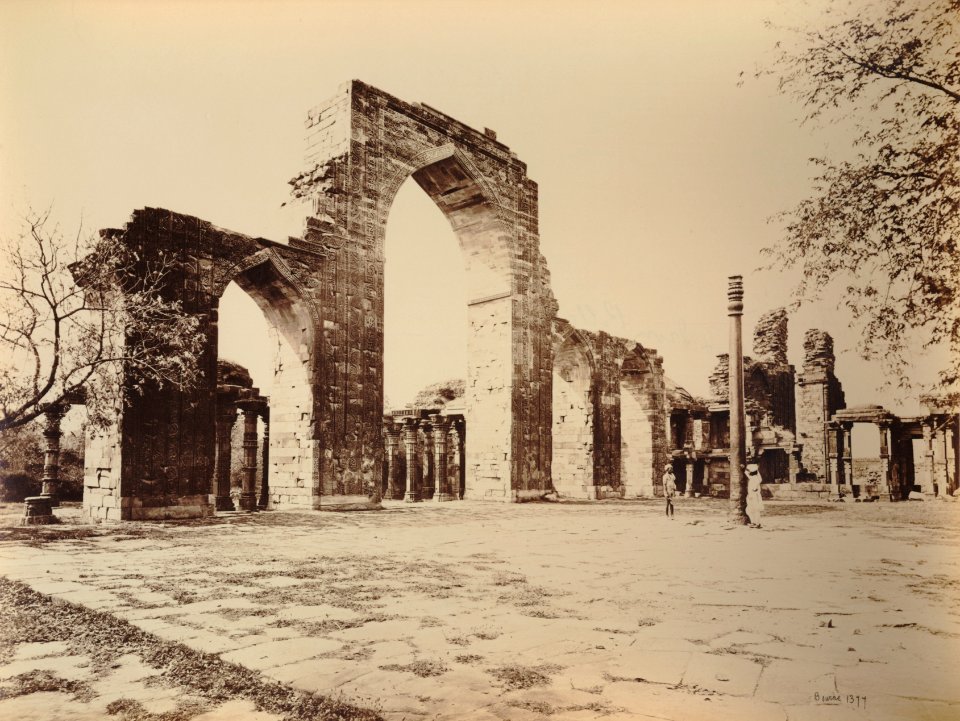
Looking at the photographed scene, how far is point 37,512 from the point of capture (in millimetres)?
9602

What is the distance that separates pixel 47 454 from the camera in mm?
10055

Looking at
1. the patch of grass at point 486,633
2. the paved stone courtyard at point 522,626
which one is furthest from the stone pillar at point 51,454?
the patch of grass at point 486,633

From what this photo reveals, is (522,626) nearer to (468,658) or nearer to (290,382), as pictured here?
(468,658)

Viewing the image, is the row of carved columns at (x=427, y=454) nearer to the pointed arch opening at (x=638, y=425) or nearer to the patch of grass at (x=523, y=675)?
the pointed arch opening at (x=638, y=425)

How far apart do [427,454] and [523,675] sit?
19.0 meters

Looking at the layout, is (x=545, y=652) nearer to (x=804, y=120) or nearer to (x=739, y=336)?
(x=804, y=120)

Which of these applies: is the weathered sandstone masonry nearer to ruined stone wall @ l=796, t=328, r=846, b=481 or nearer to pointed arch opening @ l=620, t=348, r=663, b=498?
pointed arch opening @ l=620, t=348, r=663, b=498

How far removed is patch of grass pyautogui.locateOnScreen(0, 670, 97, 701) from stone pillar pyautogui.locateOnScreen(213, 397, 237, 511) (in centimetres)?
Result: 952

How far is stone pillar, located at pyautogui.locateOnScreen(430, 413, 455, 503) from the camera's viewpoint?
65.0 feet

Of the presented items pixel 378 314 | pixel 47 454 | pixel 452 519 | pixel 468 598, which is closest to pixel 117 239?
pixel 47 454

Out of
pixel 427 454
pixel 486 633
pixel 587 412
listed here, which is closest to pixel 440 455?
pixel 427 454

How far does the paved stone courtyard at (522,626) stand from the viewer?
301 centimetres

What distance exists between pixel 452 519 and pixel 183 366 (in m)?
4.99

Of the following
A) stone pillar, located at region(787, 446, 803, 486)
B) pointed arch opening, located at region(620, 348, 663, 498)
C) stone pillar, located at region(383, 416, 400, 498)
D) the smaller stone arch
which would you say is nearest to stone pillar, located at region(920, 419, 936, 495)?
stone pillar, located at region(787, 446, 803, 486)
